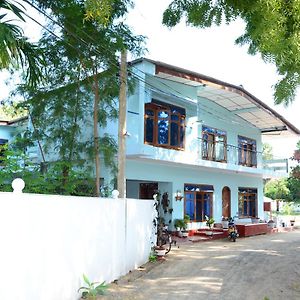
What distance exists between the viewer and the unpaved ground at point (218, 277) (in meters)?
7.55

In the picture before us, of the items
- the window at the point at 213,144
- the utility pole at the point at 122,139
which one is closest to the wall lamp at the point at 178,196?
the window at the point at 213,144

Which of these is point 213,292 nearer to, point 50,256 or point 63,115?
point 50,256

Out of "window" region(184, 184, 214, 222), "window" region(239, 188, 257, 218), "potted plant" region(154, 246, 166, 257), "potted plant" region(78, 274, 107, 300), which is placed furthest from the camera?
"window" region(239, 188, 257, 218)

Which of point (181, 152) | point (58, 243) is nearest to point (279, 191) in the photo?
point (181, 152)

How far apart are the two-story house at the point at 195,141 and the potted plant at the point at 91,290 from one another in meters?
7.40

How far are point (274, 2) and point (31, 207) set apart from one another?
12.5ft

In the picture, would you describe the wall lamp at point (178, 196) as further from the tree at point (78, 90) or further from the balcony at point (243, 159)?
the tree at point (78, 90)

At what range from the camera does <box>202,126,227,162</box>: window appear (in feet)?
63.3

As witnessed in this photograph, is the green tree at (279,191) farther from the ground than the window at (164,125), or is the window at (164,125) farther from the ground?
the window at (164,125)

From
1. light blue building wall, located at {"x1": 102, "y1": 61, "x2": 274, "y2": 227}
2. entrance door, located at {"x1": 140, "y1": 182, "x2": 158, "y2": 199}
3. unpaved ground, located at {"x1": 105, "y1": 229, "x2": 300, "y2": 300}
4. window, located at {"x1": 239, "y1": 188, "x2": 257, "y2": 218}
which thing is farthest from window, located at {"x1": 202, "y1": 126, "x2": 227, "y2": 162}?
unpaved ground, located at {"x1": 105, "y1": 229, "x2": 300, "y2": 300}

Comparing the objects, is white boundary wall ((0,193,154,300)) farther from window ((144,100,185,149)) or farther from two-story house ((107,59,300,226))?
window ((144,100,185,149))

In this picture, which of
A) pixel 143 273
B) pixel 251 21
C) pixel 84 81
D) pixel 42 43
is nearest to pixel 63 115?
pixel 84 81

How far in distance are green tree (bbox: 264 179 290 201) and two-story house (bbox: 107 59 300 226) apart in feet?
53.3

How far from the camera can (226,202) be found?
71.7ft
